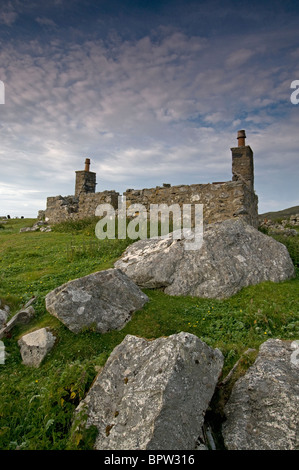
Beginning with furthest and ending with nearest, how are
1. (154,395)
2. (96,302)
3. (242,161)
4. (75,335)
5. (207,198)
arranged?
(242,161) < (207,198) < (96,302) < (75,335) < (154,395)

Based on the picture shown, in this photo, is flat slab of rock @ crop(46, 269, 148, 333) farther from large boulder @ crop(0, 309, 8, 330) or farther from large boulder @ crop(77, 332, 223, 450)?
large boulder @ crop(77, 332, 223, 450)

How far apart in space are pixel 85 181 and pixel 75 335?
19014mm

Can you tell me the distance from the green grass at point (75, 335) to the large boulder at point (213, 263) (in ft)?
1.43

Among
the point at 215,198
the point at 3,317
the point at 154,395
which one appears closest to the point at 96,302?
the point at 3,317

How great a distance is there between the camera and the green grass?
4.25 metres

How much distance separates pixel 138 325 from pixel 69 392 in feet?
8.70

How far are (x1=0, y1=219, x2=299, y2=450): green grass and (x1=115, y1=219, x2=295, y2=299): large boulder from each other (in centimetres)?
44

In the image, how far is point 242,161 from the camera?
17672mm

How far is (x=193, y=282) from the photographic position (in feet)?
31.0

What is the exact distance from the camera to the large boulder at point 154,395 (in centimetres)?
359

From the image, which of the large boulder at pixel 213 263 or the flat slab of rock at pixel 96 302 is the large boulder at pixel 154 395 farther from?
the large boulder at pixel 213 263

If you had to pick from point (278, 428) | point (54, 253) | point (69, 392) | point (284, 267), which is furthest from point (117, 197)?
point (278, 428)

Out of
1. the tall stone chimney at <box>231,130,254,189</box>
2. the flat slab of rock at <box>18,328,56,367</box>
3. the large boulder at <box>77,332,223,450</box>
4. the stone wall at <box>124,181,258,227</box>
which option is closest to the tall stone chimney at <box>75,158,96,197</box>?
the stone wall at <box>124,181,258,227</box>

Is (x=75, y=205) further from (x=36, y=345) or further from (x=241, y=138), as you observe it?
(x=36, y=345)
